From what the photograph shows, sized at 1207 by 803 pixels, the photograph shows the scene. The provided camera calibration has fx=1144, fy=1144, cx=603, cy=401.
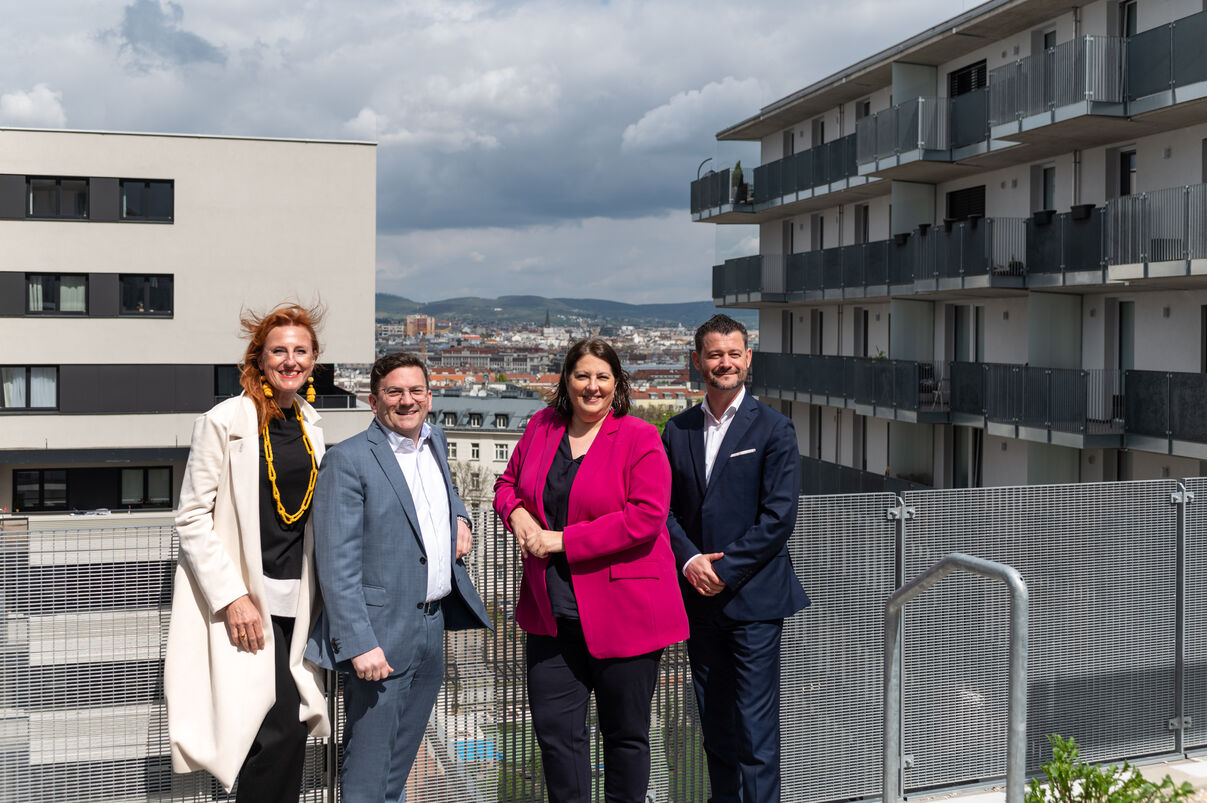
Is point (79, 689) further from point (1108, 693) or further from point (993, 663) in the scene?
point (1108, 693)

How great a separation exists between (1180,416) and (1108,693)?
1592cm

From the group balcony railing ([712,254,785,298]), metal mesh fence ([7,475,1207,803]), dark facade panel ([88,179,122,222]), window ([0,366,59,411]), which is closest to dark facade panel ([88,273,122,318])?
dark facade panel ([88,179,122,222])

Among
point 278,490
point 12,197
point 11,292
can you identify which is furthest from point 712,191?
point 278,490

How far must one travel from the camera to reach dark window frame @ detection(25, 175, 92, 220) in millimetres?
38594

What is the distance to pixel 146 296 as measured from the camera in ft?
131

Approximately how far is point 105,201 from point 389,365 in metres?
38.6

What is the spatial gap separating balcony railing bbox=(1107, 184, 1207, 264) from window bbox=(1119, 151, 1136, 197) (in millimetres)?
1744

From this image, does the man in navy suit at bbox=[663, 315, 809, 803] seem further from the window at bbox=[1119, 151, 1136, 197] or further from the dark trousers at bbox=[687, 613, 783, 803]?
the window at bbox=[1119, 151, 1136, 197]

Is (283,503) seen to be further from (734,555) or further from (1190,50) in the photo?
(1190,50)

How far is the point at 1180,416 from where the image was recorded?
20906mm

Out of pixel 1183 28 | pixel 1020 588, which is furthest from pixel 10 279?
pixel 1020 588

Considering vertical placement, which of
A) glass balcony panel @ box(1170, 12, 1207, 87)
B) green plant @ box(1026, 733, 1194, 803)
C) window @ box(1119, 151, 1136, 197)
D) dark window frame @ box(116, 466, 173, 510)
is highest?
glass balcony panel @ box(1170, 12, 1207, 87)

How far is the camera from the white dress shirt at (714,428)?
506 centimetres

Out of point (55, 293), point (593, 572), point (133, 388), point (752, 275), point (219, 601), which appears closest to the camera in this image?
point (219, 601)
